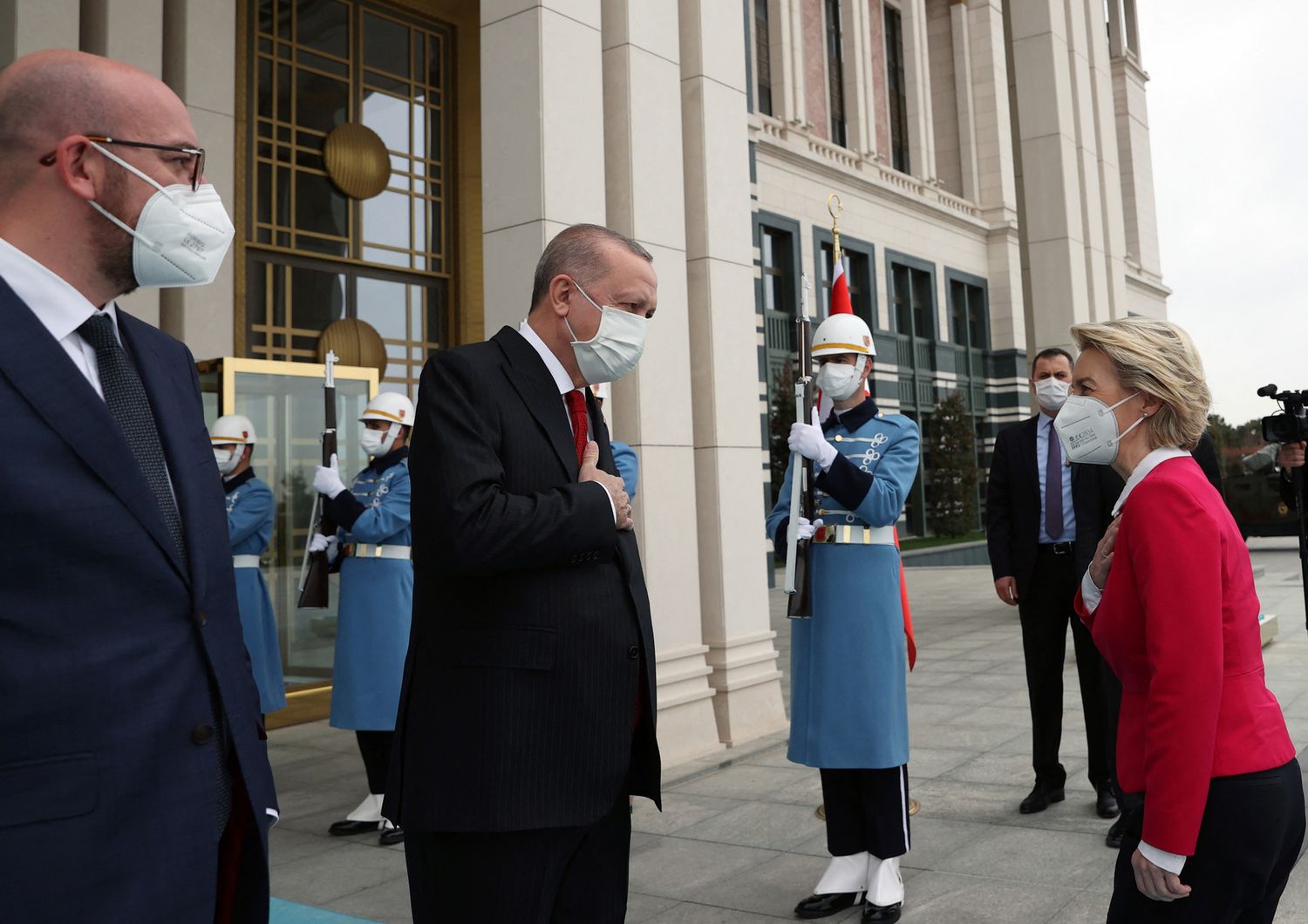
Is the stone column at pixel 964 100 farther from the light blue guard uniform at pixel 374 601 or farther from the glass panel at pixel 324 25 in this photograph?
the light blue guard uniform at pixel 374 601

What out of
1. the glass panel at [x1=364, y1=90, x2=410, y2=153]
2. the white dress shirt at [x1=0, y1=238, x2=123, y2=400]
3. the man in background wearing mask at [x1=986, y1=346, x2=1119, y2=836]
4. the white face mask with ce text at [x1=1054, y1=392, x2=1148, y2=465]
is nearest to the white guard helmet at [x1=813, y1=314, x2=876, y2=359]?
the man in background wearing mask at [x1=986, y1=346, x2=1119, y2=836]

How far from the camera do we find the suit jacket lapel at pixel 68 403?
4.96 ft

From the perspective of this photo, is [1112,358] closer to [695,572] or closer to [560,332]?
[560,332]

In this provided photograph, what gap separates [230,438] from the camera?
6.81 meters

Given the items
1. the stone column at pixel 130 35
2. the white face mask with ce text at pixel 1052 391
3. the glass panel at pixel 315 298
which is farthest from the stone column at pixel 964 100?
the white face mask with ce text at pixel 1052 391

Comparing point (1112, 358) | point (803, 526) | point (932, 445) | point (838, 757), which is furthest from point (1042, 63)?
point (932, 445)

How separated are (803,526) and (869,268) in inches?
1022

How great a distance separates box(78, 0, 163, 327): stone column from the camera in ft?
25.3

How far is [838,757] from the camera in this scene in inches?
162

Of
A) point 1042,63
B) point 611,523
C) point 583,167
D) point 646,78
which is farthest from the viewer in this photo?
point 1042,63

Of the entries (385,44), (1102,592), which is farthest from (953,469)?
(1102,592)

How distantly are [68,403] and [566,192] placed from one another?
458 centimetres

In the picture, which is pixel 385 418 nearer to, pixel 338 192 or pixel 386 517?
pixel 386 517

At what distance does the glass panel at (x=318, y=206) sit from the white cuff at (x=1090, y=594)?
26.7ft
